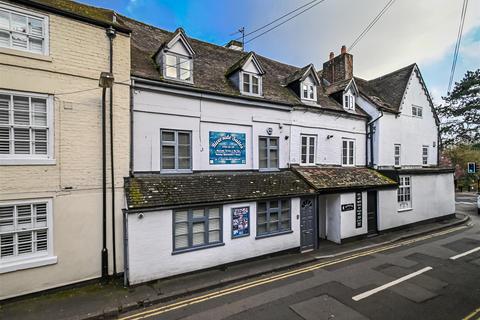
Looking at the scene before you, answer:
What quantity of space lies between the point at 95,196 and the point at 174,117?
158 inches

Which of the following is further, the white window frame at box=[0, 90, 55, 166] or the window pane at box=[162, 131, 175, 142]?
the window pane at box=[162, 131, 175, 142]

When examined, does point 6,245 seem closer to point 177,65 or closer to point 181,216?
point 181,216

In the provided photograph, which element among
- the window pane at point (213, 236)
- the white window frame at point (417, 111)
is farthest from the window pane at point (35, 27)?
the white window frame at point (417, 111)

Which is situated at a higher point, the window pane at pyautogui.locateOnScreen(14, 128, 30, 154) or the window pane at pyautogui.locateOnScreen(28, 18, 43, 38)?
the window pane at pyautogui.locateOnScreen(28, 18, 43, 38)

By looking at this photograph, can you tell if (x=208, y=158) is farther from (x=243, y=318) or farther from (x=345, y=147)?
(x=345, y=147)

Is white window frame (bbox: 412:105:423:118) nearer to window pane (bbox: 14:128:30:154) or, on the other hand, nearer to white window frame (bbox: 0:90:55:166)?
white window frame (bbox: 0:90:55:166)

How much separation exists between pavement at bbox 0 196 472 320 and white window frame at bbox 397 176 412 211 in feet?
22.1

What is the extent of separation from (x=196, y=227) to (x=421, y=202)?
53.6 ft

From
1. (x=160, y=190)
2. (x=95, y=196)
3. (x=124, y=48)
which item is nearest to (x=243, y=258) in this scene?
(x=160, y=190)

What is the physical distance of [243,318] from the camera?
660cm

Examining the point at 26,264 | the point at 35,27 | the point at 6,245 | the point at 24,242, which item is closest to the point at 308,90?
the point at 35,27

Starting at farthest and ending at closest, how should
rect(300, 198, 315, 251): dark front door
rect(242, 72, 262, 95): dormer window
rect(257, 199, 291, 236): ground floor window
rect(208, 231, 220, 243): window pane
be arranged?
rect(242, 72, 262, 95): dormer window
rect(300, 198, 315, 251): dark front door
rect(257, 199, 291, 236): ground floor window
rect(208, 231, 220, 243): window pane

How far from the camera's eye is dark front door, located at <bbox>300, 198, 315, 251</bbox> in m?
12.2

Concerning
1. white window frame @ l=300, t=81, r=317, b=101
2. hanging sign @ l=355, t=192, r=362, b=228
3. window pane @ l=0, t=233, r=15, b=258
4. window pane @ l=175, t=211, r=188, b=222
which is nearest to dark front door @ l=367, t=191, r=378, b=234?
hanging sign @ l=355, t=192, r=362, b=228
